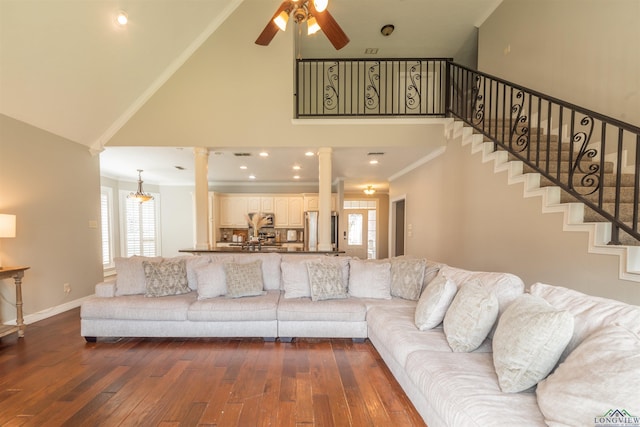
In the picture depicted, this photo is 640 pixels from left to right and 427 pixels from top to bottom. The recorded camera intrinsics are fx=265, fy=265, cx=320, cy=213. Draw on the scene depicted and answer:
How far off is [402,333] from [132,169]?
722cm

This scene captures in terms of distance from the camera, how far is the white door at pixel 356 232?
9.63 metres

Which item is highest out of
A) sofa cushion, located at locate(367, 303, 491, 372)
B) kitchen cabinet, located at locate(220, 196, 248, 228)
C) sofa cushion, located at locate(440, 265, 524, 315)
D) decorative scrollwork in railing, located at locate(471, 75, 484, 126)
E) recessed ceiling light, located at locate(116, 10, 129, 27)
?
recessed ceiling light, located at locate(116, 10, 129, 27)

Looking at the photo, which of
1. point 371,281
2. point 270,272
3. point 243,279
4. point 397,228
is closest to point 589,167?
point 371,281

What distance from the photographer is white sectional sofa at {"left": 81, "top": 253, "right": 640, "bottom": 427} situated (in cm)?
119

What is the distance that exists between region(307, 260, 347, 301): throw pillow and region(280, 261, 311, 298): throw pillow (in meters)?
0.10

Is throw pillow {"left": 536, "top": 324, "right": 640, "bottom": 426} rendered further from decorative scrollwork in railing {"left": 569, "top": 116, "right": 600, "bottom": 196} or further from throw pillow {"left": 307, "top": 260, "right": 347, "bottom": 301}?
throw pillow {"left": 307, "top": 260, "right": 347, "bottom": 301}

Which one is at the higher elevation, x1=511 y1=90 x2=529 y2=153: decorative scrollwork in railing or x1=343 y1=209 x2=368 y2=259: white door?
x1=511 y1=90 x2=529 y2=153: decorative scrollwork in railing

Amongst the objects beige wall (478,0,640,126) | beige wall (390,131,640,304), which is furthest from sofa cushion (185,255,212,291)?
beige wall (478,0,640,126)

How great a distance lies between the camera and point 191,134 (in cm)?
451

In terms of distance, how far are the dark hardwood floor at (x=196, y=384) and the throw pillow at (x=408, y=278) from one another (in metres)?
0.70

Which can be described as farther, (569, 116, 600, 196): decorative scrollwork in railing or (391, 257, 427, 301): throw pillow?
(391, 257, 427, 301): throw pillow

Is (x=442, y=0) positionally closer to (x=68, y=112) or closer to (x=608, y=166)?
(x=608, y=166)

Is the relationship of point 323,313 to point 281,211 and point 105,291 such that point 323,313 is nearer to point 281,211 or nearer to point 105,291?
point 105,291

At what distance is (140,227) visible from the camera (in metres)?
8.27
